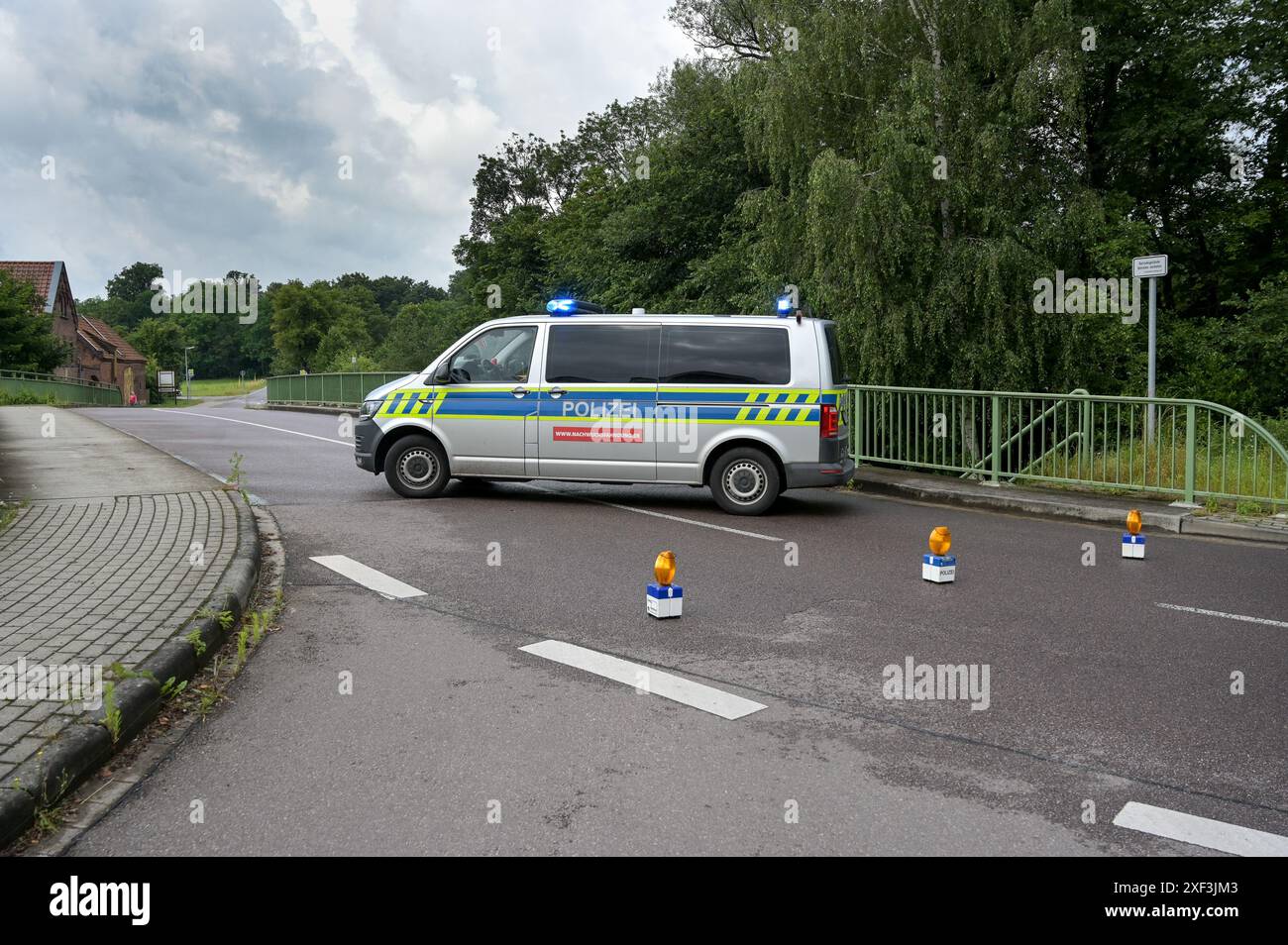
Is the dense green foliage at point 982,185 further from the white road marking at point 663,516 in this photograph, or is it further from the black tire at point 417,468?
the black tire at point 417,468

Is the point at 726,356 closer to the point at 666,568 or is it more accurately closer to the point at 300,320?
the point at 666,568

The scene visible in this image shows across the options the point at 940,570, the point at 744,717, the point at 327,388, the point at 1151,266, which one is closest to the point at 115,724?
the point at 744,717

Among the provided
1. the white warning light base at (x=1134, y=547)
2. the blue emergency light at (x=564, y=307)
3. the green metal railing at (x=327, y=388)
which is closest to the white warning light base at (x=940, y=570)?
the white warning light base at (x=1134, y=547)

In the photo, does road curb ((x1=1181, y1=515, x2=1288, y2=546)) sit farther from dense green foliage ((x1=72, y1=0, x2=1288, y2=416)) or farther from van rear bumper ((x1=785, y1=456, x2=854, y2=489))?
dense green foliage ((x1=72, y1=0, x2=1288, y2=416))

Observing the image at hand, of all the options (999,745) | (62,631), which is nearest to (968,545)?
(999,745)

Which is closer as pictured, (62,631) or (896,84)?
(62,631)

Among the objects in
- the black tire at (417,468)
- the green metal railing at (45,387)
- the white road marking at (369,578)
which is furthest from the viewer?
the green metal railing at (45,387)

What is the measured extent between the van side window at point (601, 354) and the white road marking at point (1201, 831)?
8.14 m

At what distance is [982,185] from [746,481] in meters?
10.6

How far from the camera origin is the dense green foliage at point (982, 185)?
18.6 metres

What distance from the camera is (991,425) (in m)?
13.3
